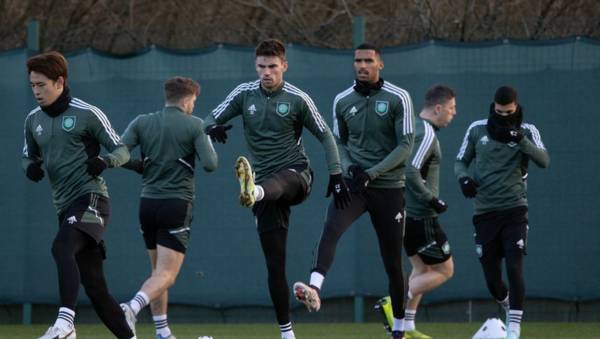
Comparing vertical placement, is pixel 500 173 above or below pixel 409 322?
above

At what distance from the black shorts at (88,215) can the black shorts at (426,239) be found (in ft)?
10.2

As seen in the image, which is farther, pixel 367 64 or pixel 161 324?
pixel 161 324

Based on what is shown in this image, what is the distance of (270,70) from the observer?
8.69 m

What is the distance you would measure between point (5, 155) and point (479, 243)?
5465mm

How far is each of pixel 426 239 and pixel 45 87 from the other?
3.69 meters

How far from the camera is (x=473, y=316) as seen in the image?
12164mm

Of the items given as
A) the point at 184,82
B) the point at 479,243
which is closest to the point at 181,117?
the point at 184,82

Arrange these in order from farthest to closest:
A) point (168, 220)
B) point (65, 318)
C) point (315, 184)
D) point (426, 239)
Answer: point (315, 184) → point (426, 239) → point (168, 220) → point (65, 318)

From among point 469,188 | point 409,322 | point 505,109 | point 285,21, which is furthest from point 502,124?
point 285,21

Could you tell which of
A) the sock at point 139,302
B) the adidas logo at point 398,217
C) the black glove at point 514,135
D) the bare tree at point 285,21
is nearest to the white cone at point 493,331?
the adidas logo at point 398,217

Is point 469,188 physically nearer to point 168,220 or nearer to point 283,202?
point 283,202

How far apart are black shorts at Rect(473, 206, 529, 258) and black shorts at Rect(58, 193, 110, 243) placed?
10.5 feet

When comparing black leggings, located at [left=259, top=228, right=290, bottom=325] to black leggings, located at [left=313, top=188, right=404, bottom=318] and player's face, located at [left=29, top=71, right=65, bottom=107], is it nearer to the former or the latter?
black leggings, located at [left=313, top=188, right=404, bottom=318]

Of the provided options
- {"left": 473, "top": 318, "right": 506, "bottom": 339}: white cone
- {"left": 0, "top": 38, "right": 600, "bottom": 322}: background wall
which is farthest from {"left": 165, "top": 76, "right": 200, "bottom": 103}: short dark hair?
{"left": 473, "top": 318, "right": 506, "bottom": 339}: white cone
